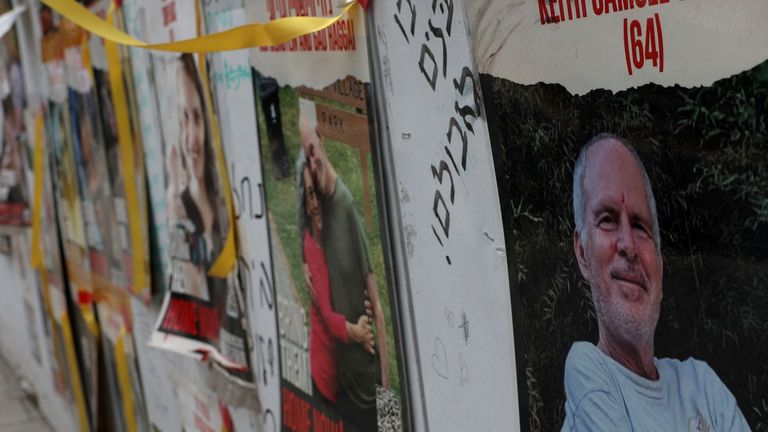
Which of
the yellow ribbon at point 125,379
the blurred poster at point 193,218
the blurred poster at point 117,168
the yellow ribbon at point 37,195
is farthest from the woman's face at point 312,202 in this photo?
the yellow ribbon at point 37,195

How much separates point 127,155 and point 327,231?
1577mm

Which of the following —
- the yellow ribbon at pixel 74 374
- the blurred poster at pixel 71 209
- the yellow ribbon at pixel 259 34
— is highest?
the yellow ribbon at pixel 259 34

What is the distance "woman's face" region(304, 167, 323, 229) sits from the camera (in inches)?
72.4

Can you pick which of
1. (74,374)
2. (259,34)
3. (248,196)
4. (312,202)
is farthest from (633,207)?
(74,374)

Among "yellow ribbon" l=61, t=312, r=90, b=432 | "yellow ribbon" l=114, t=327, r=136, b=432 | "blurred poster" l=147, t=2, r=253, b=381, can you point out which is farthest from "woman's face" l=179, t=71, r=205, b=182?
"yellow ribbon" l=61, t=312, r=90, b=432

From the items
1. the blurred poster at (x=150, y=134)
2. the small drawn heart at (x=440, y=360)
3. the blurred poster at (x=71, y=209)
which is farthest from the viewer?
the blurred poster at (x=71, y=209)

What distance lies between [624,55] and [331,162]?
0.82 meters

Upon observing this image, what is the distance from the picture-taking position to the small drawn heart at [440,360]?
147cm

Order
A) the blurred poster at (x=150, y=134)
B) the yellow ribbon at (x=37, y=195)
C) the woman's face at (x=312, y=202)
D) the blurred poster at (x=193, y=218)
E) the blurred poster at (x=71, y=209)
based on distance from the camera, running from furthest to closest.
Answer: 1. the yellow ribbon at (x=37, y=195)
2. the blurred poster at (x=71, y=209)
3. the blurred poster at (x=150, y=134)
4. the blurred poster at (x=193, y=218)
5. the woman's face at (x=312, y=202)

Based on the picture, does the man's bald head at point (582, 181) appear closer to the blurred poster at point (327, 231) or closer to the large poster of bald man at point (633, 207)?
the large poster of bald man at point (633, 207)

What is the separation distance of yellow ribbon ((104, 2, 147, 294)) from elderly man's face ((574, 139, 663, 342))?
7.48 ft

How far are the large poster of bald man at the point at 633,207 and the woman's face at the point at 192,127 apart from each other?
4.46 ft

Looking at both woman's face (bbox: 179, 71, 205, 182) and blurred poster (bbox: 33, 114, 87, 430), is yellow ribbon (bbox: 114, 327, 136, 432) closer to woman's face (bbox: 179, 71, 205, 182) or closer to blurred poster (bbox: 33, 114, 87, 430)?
blurred poster (bbox: 33, 114, 87, 430)

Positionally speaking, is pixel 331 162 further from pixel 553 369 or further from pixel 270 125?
pixel 553 369
